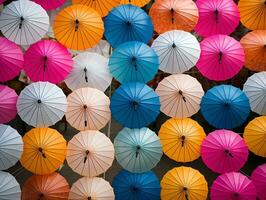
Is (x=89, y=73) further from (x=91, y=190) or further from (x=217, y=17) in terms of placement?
(x=217, y=17)

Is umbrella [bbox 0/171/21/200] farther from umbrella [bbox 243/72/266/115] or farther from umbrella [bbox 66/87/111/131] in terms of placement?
umbrella [bbox 243/72/266/115]

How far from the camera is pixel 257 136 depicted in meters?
7.56

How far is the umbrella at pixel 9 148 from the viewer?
6.65 meters

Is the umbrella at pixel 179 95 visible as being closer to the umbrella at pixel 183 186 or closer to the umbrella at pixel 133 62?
the umbrella at pixel 133 62

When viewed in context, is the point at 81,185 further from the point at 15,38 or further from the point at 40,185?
Answer: the point at 15,38

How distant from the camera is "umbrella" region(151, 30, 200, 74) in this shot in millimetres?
7535

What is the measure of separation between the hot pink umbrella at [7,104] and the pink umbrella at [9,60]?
0.25 meters

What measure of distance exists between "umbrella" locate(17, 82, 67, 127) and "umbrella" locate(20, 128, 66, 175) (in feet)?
0.82

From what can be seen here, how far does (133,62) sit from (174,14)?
147 centimetres

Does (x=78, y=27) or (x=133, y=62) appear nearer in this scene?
(x=133, y=62)

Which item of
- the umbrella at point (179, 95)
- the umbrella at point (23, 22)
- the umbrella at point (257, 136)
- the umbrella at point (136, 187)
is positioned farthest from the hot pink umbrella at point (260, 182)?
the umbrella at point (23, 22)

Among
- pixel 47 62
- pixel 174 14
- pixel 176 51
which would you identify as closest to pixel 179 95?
pixel 176 51

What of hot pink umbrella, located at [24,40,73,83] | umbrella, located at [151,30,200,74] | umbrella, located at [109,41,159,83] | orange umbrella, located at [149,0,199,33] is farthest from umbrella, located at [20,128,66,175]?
orange umbrella, located at [149,0,199,33]

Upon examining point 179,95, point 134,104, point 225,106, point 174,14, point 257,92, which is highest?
point 174,14
